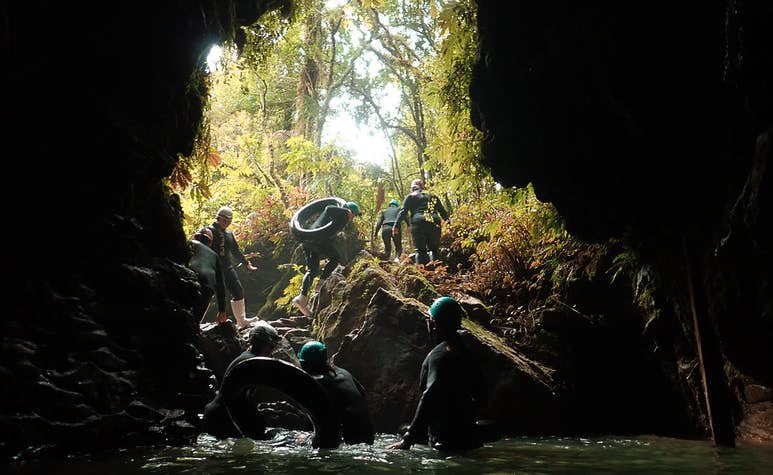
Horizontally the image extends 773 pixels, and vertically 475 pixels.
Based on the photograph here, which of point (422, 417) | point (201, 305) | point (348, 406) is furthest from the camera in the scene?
point (201, 305)

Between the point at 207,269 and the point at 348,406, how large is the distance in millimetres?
4427

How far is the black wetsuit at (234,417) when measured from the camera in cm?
499

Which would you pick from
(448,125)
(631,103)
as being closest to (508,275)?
(448,125)

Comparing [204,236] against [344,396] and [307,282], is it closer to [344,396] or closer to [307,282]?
[307,282]

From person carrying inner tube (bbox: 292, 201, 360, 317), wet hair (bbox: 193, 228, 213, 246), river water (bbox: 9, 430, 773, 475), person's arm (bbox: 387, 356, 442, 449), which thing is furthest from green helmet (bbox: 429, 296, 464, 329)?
person carrying inner tube (bbox: 292, 201, 360, 317)

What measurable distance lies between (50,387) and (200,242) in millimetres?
5380

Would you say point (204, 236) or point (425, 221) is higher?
point (425, 221)

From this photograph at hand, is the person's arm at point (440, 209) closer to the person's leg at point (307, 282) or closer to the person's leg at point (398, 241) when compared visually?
the person's leg at point (398, 241)

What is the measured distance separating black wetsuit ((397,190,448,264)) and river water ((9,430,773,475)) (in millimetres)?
7239

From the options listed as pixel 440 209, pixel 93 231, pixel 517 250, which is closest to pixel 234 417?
pixel 93 231

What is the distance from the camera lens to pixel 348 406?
5719mm

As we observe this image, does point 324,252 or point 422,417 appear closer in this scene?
point 422,417

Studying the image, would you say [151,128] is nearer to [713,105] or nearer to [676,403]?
[713,105]

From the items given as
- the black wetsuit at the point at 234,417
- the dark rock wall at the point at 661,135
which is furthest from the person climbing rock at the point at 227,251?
the dark rock wall at the point at 661,135
